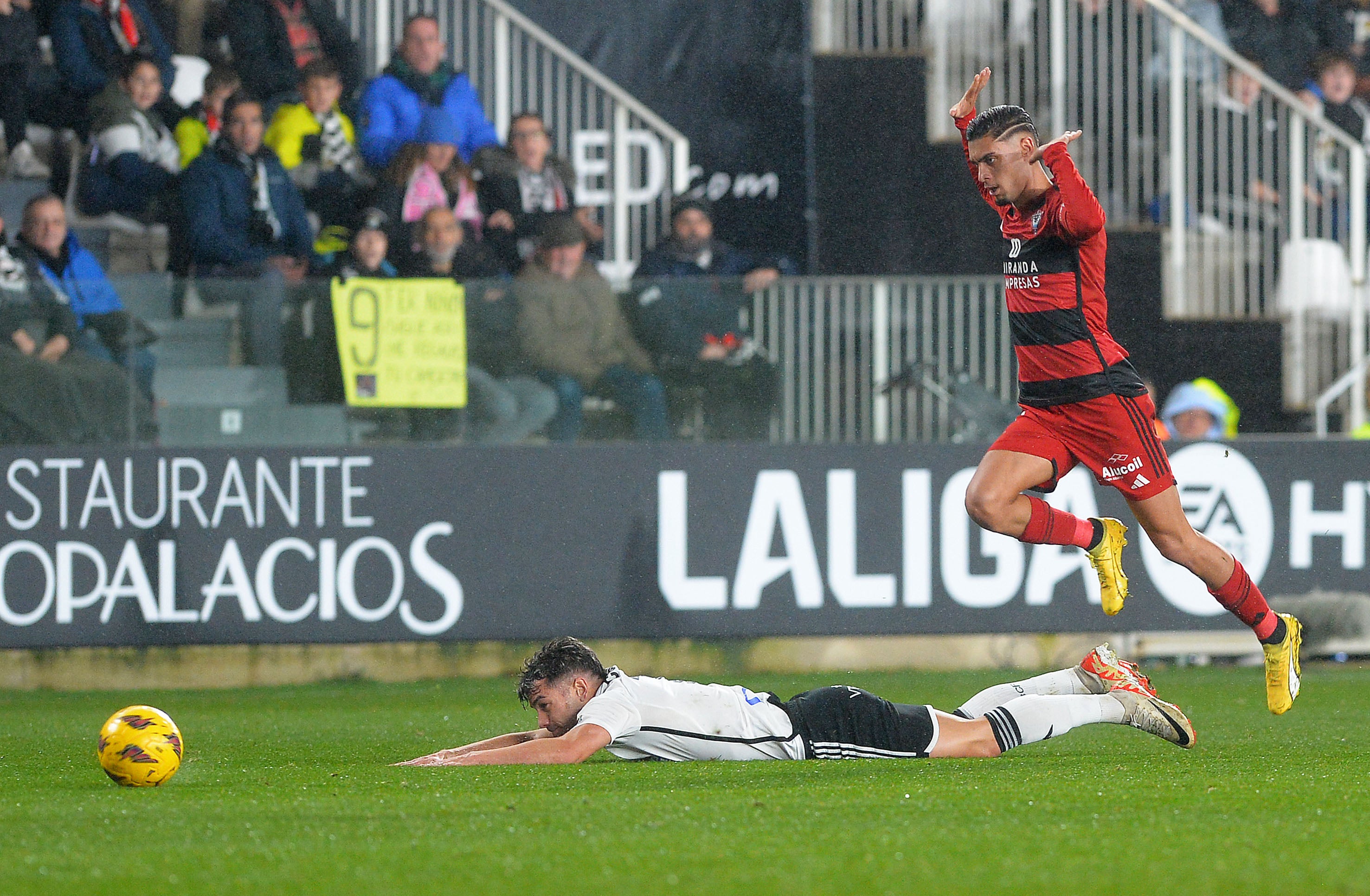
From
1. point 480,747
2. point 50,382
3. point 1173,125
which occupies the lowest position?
point 480,747

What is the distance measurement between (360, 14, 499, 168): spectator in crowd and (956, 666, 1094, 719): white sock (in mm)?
6751

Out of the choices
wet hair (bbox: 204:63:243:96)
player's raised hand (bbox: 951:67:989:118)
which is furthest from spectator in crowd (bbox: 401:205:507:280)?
player's raised hand (bbox: 951:67:989:118)

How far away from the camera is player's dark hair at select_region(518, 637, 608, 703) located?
6266mm

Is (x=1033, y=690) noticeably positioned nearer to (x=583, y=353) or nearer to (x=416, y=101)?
(x=583, y=353)

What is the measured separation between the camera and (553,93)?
13367 mm

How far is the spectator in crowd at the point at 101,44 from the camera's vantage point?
12.4 m

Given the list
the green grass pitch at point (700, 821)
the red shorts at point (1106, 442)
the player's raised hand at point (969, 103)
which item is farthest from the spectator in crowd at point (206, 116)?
the red shorts at point (1106, 442)

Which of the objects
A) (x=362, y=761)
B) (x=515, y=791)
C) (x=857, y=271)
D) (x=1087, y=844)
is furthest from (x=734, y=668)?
(x=1087, y=844)

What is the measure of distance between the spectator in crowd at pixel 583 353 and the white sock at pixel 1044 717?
4.58 meters

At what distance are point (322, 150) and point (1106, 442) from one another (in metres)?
6.81

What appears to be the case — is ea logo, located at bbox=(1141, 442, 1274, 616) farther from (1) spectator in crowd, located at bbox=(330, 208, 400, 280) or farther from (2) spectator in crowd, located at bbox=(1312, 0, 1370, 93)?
(1) spectator in crowd, located at bbox=(330, 208, 400, 280)

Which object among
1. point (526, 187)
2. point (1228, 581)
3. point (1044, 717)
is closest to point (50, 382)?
point (526, 187)

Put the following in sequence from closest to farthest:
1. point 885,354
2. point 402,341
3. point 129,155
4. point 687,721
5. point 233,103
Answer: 1. point 687,721
2. point 402,341
3. point 885,354
4. point 233,103
5. point 129,155

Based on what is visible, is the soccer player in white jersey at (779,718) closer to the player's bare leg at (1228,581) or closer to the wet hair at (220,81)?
the player's bare leg at (1228,581)
